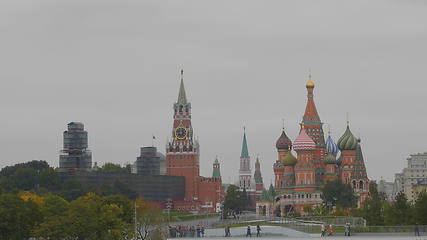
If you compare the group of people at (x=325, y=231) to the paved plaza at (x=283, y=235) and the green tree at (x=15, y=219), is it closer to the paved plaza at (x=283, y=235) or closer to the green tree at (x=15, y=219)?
the paved plaza at (x=283, y=235)

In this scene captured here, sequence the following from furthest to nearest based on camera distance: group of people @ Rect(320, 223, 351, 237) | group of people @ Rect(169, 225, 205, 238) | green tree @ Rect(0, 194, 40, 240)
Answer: group of people @ Rect(169, 225, 205, 238) → group of people @ Rect(320, 223, 351, 237) → green tree @ Rect(0, 194, 40, 240)

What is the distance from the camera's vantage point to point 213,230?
130 meters

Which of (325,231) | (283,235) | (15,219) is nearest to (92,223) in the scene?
(15,219)

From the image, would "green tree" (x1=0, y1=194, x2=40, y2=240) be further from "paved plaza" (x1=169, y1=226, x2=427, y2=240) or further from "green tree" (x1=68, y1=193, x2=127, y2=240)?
"paved plaza" (x1=169, y1=226, x2=427, y2=240)

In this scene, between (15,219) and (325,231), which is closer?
(15,219)

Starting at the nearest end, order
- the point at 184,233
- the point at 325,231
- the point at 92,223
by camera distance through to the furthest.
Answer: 1. the point at 92,223
2. the point at 325,231
3. the point at 184,233

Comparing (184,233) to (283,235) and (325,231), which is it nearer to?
(283,235)

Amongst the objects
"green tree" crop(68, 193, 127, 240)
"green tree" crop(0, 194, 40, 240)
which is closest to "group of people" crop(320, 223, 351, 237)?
"green tree" crop(68, 193, 127, 240)

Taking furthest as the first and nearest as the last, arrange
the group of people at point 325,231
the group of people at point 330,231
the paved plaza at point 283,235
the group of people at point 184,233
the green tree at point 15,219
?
1. the group of people at point 184,233
2. the group of people at point 325,231
3. the group of people at point 330,231
4. the paved plaza at point 283,235
5. the green tree at point 15,219

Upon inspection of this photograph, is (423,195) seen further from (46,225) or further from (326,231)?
(46,225)

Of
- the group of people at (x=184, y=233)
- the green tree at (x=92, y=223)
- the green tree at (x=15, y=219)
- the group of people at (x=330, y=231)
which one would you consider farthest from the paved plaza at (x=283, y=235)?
the green tree at (x=15, y=219)

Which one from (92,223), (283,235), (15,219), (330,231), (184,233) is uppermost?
(15,219)

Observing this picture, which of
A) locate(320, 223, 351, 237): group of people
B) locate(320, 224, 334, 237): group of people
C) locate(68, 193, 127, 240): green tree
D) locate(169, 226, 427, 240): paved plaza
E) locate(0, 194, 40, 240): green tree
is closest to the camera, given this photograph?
locate(68, 193, 127, 240): green tree

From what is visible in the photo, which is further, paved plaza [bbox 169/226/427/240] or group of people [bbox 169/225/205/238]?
group of people [bbox 169/225/205/238]
